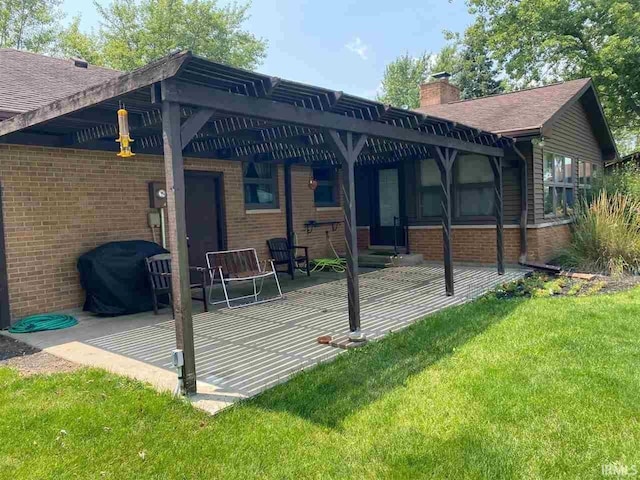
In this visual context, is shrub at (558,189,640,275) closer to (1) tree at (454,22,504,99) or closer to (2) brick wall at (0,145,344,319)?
(2) brick wall at (0,145,344,319)

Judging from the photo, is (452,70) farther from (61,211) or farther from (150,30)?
(61,211)

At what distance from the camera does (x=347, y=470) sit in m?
2.44

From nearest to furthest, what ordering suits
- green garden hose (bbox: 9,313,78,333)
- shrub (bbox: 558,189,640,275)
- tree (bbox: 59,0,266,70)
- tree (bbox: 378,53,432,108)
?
green garden hose (bbox: 9,313,78,333) → shrub (bbox: 558,189,640,275) → tree (bbox: 59,0,266,70) → tree (bbox: 378,53,432,108)

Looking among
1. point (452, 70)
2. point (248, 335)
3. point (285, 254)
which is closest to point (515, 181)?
point (285, 254)

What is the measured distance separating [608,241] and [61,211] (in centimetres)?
907

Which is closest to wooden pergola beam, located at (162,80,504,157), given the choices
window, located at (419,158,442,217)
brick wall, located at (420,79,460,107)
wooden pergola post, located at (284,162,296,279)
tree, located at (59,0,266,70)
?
wooden pergola post, located at (284,162,296,279)

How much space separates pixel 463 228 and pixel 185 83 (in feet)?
25.5

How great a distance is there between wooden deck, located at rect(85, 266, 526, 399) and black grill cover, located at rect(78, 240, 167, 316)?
835 millimetres

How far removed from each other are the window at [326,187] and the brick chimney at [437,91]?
498 cm

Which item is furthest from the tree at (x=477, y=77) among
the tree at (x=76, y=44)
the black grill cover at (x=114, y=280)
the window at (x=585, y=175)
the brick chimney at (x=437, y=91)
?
the black grill cover at (x=114, y=280)

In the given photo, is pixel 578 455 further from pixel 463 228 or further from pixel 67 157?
pixel 463 228

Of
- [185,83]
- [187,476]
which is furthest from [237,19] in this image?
[187,476]

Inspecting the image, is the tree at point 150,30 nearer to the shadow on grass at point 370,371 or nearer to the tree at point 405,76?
the tree at point 405,76

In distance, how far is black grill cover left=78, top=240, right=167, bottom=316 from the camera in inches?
238
